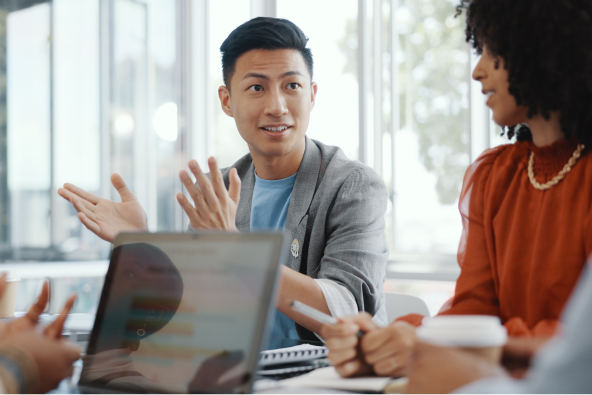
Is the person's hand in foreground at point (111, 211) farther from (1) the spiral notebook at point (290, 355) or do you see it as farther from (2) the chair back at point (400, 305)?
(2) the chair back at point (400, 305)

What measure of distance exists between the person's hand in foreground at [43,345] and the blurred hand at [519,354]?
1.79 ft

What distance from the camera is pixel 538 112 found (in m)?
0.93

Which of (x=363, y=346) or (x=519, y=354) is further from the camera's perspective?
(x=363, y=346)

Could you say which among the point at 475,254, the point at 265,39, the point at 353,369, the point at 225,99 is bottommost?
the point at 353,369

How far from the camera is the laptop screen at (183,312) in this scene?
58cm

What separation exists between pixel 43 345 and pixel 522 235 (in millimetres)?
858

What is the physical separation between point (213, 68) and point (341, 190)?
7.91 feet

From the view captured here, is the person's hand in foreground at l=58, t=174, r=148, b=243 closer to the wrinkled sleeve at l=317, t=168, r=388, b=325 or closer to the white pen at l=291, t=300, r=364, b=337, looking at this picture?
the wrinkled sleeve at l=317, t=168, r=388, b=325

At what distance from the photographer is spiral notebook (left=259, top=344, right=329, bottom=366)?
0.82m

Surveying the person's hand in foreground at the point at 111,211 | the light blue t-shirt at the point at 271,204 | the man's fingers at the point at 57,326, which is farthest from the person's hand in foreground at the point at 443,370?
the light blue t-shirt at the point at 271,204

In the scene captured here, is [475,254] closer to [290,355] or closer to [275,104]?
[290,355]

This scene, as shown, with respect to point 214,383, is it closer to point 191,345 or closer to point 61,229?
point 191,345

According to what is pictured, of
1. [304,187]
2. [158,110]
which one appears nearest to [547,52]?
[304,187]

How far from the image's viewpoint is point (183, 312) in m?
0.66
